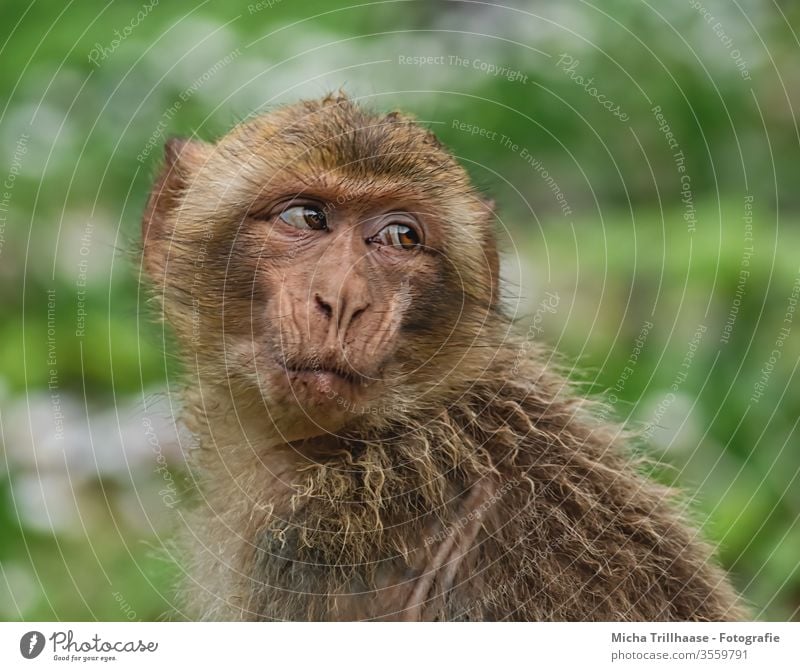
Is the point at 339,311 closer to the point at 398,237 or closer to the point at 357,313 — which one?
the point at 357,313

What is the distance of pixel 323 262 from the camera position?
7.76 feet

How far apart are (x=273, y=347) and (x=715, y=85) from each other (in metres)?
2.41

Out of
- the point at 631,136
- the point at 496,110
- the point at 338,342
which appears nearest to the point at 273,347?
the point at 338,342

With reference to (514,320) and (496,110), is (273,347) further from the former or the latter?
(496,110)

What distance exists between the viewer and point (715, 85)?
155 inches

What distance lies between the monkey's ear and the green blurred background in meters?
0.43

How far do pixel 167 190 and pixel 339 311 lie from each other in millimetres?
799

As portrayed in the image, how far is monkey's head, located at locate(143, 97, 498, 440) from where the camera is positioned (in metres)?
2.32
